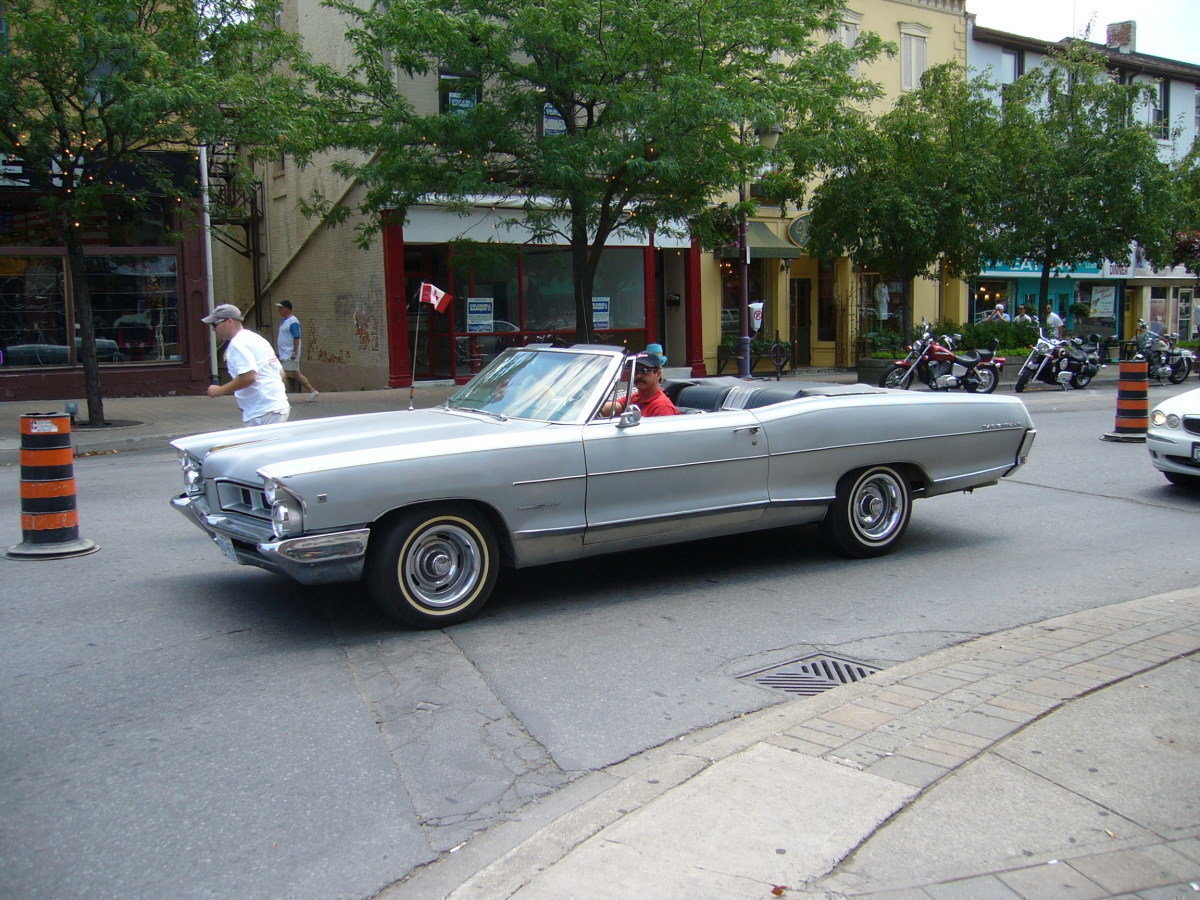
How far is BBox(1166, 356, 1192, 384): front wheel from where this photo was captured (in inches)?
943

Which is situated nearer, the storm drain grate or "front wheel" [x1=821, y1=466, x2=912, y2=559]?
the storm drain grate

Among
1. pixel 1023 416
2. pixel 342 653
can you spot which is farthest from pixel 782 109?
pixel 342 653

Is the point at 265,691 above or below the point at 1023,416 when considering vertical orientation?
below

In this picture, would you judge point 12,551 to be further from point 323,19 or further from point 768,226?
point 768,226

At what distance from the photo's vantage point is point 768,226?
86.5 ft

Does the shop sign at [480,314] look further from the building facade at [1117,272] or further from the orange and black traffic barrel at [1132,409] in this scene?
the building facade at [1117,272]

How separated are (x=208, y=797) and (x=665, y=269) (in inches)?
895

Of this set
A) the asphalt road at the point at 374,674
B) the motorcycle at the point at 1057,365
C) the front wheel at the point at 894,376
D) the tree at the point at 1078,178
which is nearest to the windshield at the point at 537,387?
the asphalt road at the point at 374,674

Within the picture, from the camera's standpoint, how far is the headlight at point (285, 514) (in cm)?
512

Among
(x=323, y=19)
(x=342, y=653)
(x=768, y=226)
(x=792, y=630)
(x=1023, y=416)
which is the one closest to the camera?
(x=342, y=653)

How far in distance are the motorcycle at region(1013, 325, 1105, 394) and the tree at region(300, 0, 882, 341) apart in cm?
735

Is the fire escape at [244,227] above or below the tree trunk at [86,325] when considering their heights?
above

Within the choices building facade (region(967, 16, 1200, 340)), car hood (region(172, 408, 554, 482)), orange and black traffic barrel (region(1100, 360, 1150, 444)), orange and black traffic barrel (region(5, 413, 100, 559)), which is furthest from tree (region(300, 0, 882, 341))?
building facade (region(967, 16, 1200, 340))

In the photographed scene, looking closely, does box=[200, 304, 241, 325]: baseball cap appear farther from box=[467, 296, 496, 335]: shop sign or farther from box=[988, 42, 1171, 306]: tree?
box=[988, 42, 1171, 306]: tree
